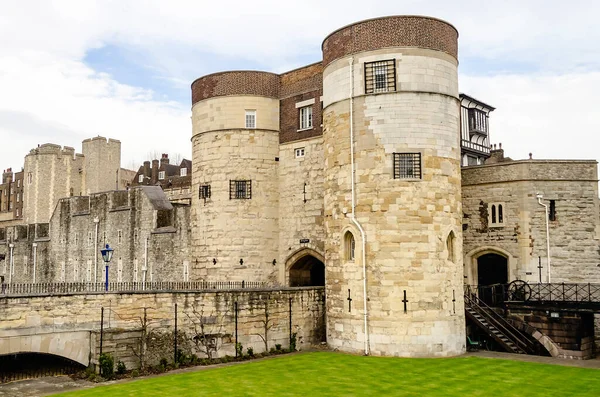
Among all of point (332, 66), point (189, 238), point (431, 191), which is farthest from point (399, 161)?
point (189, 238)

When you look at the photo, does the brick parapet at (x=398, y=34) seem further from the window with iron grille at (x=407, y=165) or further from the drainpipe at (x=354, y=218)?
the window with iron grille at (x=407, y=165)

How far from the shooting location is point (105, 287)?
19719 millimetres

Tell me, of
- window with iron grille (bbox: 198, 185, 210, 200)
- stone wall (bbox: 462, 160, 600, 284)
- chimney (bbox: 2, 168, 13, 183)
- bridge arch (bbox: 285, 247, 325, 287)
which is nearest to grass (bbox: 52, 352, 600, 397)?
stone wall (bbox: 462, 160, 600, 284)

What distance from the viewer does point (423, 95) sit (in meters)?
21.3

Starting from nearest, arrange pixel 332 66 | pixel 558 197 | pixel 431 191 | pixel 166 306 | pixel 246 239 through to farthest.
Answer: pixel 166 306 → pixel 431 191 → pixel 332 66 → pixel 558 197 → pixel 246 239

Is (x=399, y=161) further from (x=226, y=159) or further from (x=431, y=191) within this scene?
(x=226, y=159)

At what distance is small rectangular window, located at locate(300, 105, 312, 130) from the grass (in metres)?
11.1

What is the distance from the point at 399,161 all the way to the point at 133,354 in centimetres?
1047

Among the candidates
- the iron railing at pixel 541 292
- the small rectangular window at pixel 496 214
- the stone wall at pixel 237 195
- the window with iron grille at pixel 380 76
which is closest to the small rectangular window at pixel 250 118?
the stone wall at pixel 237 195

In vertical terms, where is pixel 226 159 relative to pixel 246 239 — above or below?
above

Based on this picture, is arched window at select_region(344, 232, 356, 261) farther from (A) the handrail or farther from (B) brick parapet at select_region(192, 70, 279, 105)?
(B) brick parapet at select_region(192, 70, 279, 105)

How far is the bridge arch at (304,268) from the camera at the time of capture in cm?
2672

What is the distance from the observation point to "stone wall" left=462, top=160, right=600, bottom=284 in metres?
24.4

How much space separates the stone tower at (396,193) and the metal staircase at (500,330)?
5.34ft
